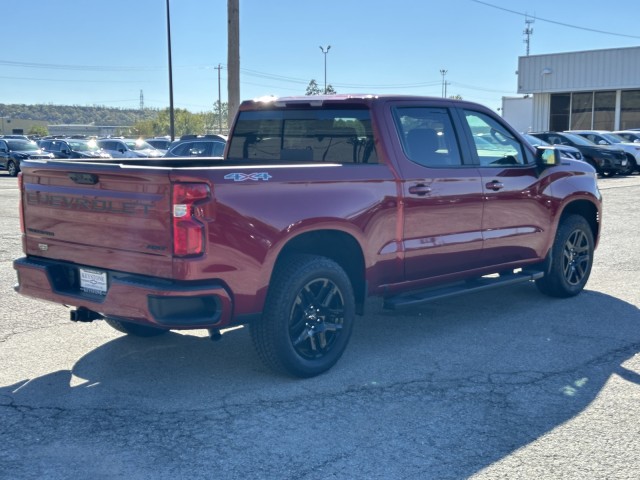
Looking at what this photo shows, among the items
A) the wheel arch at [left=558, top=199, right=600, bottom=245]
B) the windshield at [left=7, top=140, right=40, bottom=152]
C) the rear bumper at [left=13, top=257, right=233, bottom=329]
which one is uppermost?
the windshield at [left=7, top=140, right=40, bottom=152]

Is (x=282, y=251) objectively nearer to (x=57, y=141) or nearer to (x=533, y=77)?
(x=57, y=141)

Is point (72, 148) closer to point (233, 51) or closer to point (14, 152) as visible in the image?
point (14, 152)

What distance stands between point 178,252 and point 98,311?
32.2 inches

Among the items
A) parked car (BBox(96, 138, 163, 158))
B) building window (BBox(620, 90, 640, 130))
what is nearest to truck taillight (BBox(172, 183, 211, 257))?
parked car (BBox(96, 138, 163, 158))

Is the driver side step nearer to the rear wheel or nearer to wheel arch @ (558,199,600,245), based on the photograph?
wheel arch @ (558,199,600,245)

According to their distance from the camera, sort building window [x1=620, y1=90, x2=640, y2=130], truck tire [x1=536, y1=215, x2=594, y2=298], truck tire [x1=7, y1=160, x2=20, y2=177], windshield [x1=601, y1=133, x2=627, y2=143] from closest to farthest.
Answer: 1. truck tire [x1=536, y1=215, x2=594, y2=298]
2. windshield [x1=601, y1=133, x2=627, y2=143]
3. truck tire [x1=7, y1=160, x2=20, y2=177]
4. building window [x1=620, y1=90, x2=640, y2=130]

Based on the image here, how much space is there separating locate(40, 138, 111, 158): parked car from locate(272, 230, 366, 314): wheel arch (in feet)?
82.7

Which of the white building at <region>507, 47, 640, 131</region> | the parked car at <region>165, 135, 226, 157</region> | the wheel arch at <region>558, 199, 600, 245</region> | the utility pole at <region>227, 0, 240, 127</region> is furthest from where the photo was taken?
the white building at <region>507, 47, 640, 131</region>

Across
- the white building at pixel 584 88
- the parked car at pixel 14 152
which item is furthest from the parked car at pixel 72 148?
the white building at pixel 584 88

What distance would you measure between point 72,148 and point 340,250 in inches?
1125

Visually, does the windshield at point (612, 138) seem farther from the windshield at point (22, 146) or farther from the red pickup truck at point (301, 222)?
the red pickup truck at point (301, 222)

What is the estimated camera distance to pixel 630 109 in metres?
44.2

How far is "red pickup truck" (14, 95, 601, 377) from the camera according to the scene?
465 cm

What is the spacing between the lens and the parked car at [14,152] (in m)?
31.8
